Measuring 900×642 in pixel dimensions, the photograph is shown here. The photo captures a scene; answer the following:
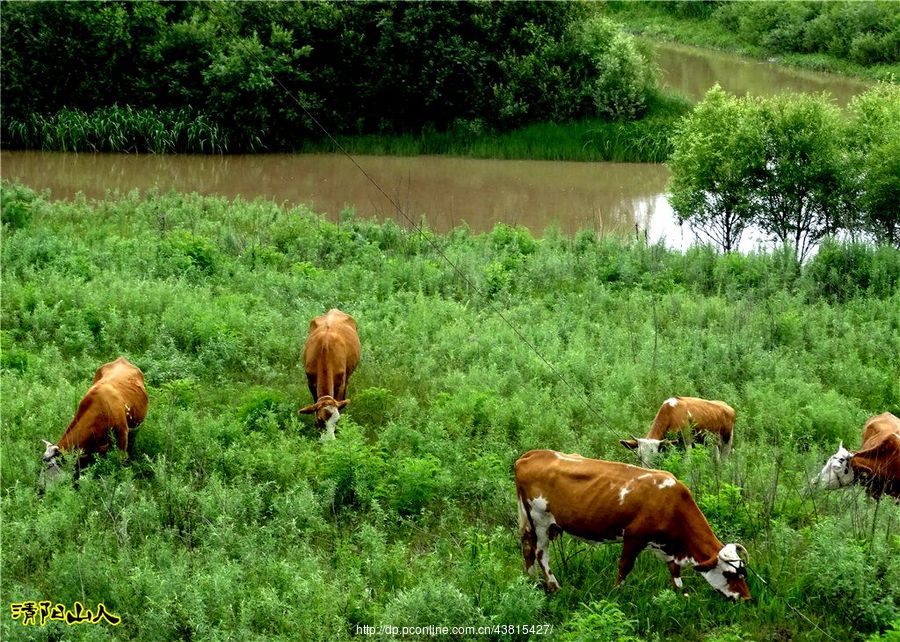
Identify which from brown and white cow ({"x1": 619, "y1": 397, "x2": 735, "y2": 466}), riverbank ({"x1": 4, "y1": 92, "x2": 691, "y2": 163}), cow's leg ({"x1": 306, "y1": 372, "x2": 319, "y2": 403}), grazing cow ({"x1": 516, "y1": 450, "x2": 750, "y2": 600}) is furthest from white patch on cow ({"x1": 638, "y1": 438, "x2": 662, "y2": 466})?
riverbank ({"x1": 4, "y1": 92, "x2": 691, "y2": 163})

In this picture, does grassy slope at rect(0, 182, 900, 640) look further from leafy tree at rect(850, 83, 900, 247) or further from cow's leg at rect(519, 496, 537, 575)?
leafy tree at rect(850, 83, 900, 247)

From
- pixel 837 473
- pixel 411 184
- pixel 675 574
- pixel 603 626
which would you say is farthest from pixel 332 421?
pixel 411 184

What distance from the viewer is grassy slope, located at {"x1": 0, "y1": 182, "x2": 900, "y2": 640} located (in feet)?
25.5

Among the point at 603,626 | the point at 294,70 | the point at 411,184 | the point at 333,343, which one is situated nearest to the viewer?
the point at 603,626

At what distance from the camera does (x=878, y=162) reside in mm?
18062

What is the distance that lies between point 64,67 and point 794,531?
29359 mm

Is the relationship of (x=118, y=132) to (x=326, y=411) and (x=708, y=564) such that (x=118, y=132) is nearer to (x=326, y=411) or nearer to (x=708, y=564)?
(x=326, y=411)

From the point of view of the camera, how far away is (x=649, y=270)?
1780 cm

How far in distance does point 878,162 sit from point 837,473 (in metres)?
10.3

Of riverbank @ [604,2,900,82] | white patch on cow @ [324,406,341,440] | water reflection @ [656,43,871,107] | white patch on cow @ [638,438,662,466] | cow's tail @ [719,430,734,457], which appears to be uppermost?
riverbank @ [604,2,900,82]

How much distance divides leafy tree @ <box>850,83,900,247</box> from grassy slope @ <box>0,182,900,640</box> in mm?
1866

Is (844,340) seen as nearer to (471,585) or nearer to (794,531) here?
(794,531)

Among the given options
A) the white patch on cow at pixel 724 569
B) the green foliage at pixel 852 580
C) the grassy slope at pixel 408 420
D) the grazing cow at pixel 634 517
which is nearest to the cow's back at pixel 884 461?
the grassy slope at pixel 408 420

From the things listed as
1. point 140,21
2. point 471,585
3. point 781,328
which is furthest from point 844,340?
point 140,21
